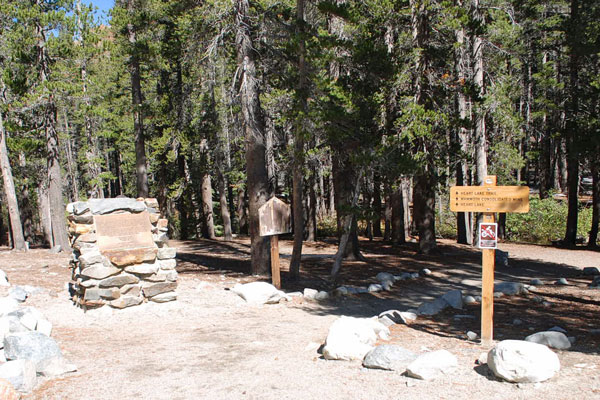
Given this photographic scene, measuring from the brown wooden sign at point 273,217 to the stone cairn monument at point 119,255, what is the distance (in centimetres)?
217

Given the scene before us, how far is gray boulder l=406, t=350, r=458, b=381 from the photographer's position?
15.9ft

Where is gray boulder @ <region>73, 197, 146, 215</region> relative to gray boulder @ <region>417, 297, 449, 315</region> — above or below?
above

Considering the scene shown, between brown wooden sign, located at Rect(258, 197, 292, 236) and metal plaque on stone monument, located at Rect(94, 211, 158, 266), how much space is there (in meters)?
2.47

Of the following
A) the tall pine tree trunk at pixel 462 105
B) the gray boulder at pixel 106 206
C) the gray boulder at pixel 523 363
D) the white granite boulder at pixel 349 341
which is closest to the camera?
the gray boulder at pixel 523 363

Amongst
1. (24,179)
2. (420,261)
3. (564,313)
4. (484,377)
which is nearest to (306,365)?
(484,377)

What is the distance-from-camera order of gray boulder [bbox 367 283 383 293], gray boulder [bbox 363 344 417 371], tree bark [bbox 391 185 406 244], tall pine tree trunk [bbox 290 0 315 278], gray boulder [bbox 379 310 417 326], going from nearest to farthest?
gray boulder [bbox 363 344 417 371] → gray boulder [bbox 379 310 417 326] → tall pine tree trunk [bbox 290 0 315 278] → gray boulder [bbox 367 283 383 293] → tree bark [bbox 391 185 406 244]

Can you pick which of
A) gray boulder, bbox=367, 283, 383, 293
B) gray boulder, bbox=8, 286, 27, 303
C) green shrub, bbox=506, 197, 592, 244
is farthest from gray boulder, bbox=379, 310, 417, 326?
green shrub, bbox=506, 197, 592, 244

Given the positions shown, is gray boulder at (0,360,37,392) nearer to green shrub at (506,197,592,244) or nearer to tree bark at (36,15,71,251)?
tree bark at (36,15,71,251)

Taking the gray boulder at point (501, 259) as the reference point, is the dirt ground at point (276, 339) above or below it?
above

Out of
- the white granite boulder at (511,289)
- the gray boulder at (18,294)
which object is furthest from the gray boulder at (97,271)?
the white granite boulder at (511,289)

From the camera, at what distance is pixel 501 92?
53.6 feet

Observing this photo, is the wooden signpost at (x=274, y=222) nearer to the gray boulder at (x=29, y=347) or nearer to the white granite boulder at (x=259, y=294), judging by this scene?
the white granite boulder at (x=259, y=294)

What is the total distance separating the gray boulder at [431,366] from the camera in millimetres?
4836

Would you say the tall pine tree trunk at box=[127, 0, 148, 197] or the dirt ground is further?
the tall pine tree trunk at box=[127, 0, 148, 197]
